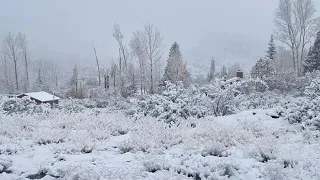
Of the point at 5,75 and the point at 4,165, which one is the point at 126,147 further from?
the point at 5,75

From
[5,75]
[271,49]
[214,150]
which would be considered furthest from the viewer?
[5,75]

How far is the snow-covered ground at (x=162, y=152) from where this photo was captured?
13.2ft

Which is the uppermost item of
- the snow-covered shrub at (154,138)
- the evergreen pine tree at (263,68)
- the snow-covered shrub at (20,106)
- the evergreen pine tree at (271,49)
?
the evergreen pine tree at (271,49)

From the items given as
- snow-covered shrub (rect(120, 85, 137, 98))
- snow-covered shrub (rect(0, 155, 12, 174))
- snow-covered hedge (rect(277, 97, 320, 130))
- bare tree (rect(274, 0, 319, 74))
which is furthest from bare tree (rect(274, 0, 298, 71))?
snow-covered shrub (rect(0, 155, 12, 174))

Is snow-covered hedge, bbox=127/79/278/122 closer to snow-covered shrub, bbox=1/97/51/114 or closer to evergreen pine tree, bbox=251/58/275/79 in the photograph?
snow-covered shrub, bbox=1/97/51/114

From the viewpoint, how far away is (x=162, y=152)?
530 centimetres

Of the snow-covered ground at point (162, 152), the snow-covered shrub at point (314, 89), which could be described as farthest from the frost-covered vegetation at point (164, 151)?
the snow-covered shrub at point (314, 89)

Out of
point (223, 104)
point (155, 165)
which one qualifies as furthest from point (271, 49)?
point (155, 165)

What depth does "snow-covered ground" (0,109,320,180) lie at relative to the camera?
4.01 meters

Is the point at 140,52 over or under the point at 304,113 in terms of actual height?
over

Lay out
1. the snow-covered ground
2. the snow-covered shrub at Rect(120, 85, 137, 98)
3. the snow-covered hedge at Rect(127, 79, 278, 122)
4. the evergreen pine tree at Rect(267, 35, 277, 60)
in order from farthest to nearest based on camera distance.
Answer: the evergreen pine tree at Rect(267, 35, 277, 60) < the snow-covered shrub at Rect(120, 85, 137, 98) < the snow-covered hedge at Rect(127, 79, 278, 122) < the snow-covered ground

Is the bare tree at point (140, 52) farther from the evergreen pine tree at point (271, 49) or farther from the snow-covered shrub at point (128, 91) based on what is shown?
the evergreen pine tree at point (271, 49)

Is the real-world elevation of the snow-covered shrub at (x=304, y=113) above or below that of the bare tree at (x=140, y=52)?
below

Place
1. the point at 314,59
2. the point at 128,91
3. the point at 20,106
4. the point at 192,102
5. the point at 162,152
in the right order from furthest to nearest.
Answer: the point at 128,91 → the point at 314,59 → the point at 20,106 → the point at 192,102 → the point at 162,152
